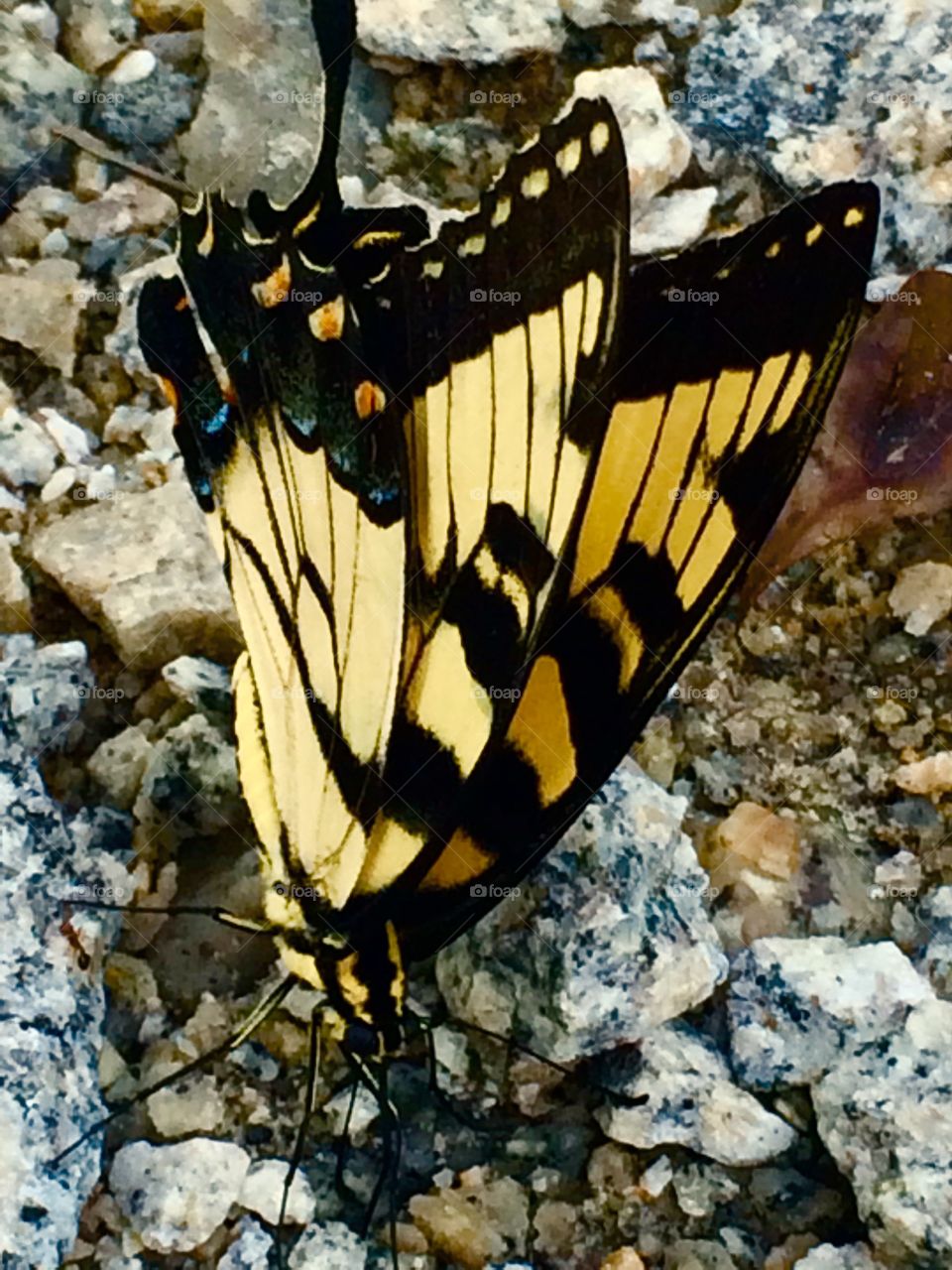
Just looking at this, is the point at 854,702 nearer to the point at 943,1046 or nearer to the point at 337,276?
the point at 943,1046

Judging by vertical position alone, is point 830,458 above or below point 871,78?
below

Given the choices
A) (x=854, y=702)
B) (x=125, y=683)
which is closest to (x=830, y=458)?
(x=854, y=702)

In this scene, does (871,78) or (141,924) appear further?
(871,78)

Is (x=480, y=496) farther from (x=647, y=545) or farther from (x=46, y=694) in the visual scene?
(x=46, y=694)

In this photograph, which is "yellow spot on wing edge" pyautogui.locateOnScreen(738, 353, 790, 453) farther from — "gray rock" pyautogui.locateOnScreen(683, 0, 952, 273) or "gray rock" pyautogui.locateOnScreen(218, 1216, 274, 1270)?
"gray rock" pyautogui.locateOnScreen(218, 1216, 274, 1270)

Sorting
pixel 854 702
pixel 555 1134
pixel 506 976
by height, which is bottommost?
pixel 555 1134
